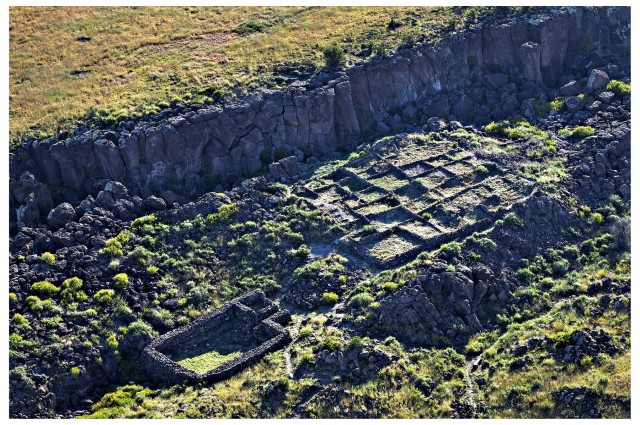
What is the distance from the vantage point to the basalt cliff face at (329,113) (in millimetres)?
96562

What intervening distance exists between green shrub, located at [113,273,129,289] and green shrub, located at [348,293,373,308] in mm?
13761

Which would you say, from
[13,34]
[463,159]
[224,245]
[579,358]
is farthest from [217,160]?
[579,358]

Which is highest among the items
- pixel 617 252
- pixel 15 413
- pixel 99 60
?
pixel 99 60

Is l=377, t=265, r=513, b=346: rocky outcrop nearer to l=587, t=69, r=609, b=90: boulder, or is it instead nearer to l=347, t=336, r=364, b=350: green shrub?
l=347, t=336, r=364, b=350: green shrub

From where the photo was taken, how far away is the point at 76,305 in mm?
85125

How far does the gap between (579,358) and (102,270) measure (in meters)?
29.4

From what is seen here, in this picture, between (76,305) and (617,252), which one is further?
(617,252)

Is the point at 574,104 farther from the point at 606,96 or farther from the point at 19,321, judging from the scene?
the point at 19,321

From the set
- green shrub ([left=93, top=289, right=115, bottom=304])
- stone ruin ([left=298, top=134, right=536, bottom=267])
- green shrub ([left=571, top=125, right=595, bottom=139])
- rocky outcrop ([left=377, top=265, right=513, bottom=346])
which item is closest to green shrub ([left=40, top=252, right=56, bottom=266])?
green shrub ([left=93, top=289, right=115, bottom=304])

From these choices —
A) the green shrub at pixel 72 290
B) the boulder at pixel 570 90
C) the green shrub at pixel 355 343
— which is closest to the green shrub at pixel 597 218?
the boulder at pixel 570 90

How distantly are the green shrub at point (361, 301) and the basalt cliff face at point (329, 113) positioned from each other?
16.3 metres

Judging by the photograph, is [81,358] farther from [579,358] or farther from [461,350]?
[579,358]

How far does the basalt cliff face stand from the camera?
96.6 m

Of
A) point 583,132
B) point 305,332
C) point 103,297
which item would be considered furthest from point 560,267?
point 103,297
